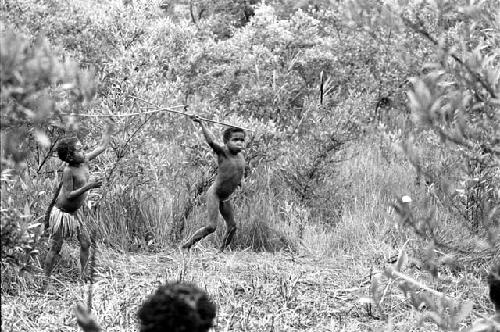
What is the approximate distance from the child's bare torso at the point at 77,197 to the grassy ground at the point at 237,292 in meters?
0.52

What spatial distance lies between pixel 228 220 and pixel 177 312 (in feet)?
15.7

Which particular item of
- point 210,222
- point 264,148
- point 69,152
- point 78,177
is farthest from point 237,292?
point 264,148

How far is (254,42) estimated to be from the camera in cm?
1079

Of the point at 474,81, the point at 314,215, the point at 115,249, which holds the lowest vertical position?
the point at 314,215

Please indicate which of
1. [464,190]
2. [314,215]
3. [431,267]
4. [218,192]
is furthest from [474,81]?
[314,215]

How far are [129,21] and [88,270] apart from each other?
418 cm

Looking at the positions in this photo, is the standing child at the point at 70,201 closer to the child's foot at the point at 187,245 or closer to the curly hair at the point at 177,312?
the child's foot at the point at 187,245

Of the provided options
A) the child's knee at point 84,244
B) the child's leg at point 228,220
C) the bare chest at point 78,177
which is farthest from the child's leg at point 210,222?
the bare chest at point 78,177

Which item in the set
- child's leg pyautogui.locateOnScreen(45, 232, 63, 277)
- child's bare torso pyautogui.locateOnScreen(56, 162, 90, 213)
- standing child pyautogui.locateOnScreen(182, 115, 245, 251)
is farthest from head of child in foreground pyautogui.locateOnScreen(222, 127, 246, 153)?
child's leg pyautogui.locateOnScreen(45, 232, 63, 277)

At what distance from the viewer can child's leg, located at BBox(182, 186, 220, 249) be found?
5989mm

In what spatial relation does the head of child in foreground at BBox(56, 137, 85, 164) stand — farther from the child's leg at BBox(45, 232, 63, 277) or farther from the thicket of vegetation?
the child's leg at BBox(45, 232, 63, 277)

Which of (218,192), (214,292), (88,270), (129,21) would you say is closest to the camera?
(214,292)

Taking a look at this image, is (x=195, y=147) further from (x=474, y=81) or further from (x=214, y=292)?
(x=474, y=81)

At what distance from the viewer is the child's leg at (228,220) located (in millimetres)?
6211
